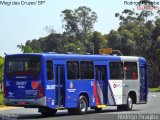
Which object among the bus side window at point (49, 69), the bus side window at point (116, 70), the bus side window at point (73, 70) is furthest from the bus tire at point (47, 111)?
the bus side window at point (116, 70)

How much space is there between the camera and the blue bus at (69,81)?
78.4 ft

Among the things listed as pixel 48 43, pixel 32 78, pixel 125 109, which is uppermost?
pixel 48 43

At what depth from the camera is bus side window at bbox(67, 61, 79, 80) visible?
25391 millimetres

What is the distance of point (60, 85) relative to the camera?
24875 millimetres

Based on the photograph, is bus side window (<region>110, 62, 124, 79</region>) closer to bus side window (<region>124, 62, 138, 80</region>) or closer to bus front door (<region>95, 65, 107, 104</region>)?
bus side window (<region>124, 62, 138, 80</region>)

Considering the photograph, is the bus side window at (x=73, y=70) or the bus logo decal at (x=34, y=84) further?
the bus side window at (x=73, y=70)

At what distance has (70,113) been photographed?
88.3 feet

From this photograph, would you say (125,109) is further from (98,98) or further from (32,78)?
(32,78)

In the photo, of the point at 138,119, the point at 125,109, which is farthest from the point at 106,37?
the point at 138,119

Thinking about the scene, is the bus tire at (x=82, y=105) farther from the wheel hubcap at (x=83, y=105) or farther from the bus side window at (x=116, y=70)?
the bus side window at (x=116, y=70)

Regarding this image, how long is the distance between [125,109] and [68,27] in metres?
99.6

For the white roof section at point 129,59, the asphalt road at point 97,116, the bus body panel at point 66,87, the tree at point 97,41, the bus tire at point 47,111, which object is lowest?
the asphalt road at point 97,116

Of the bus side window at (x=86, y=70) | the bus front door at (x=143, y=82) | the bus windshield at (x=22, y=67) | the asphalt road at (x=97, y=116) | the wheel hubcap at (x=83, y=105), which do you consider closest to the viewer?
the asphalt road at (x=97, y=116)

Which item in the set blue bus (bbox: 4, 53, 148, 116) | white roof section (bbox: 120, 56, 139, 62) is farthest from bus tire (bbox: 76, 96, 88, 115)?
white roof section (bbox: 120, 56, 139, 62)
